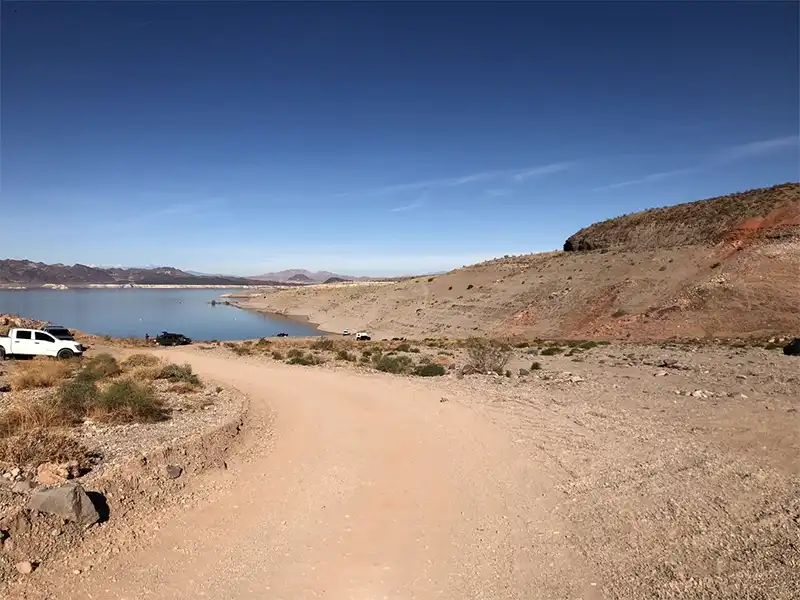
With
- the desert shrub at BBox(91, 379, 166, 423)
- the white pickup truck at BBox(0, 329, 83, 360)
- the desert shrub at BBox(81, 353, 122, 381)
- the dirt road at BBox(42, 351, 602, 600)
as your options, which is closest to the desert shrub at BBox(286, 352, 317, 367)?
the desert shrub at BBox(81, 353, 122, 381)

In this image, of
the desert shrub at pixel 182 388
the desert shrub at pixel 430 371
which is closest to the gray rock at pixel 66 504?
the desert shrub at pixel 182 388

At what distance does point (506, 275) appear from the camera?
7125 centimetres

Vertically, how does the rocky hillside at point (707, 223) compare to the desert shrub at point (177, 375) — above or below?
above

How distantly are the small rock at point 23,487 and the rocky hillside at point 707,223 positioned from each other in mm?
53936

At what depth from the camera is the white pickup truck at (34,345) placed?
23.7m

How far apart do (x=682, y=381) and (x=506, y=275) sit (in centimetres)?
5566

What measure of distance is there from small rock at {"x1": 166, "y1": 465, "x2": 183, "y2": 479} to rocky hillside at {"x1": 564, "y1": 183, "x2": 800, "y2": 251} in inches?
2048

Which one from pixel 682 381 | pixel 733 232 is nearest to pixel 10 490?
pixel 682 381

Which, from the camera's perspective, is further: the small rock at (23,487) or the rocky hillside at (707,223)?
the rocky hillside at (707,223)

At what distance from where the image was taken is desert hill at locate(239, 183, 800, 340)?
38.3m

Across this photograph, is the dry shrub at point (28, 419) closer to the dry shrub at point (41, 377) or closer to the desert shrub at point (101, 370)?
the desert shrub at point (101, 370)

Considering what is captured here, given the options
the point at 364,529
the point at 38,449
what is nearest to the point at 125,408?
the point at 38,449

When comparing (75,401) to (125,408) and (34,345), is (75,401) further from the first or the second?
(34,345)

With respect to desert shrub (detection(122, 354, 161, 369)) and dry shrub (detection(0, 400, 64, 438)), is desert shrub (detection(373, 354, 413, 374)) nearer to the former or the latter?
desert shrub (detection(122, 354, 161, 369))
